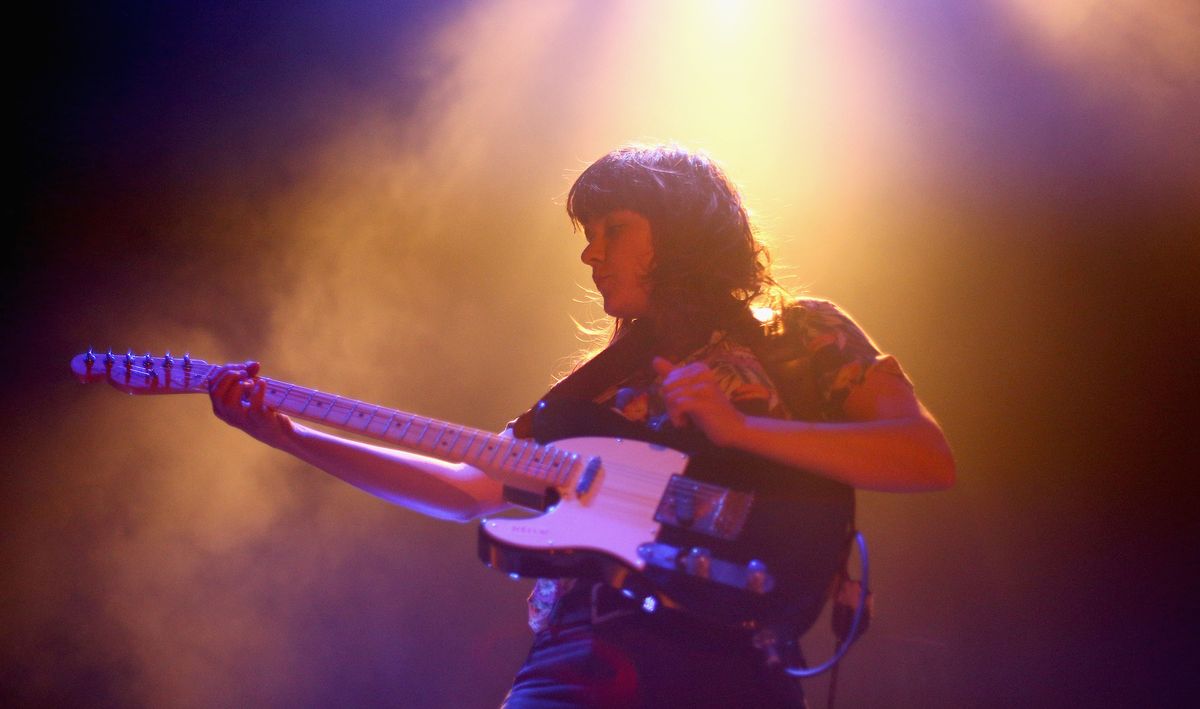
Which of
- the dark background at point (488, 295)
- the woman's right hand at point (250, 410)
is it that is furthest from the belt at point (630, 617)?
the dark background at point (488, 295)

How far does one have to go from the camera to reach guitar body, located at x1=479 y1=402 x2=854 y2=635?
188 centimetres

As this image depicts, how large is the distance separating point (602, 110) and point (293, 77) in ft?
6.01

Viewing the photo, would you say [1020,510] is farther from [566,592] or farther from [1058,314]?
[566,592]

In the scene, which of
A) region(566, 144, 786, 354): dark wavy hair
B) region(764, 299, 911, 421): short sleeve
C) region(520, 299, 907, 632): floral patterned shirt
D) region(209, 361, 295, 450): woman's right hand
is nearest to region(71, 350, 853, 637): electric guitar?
region(520, 299, 907, 632): floral patterned shirt

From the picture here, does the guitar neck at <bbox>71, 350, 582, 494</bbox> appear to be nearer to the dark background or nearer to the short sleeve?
the short sleeve

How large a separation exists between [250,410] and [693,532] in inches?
59.5

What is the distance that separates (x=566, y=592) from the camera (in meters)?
2.16

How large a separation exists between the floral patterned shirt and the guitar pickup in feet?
0.78

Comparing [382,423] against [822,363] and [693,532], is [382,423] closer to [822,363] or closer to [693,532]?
[693,532]

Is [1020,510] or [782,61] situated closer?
[1020,510]

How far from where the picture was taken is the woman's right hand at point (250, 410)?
2639 millimetres

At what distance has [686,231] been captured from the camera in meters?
2.86

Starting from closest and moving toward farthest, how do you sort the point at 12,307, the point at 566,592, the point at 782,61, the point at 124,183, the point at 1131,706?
the point at 566,592 < the point at 1131,706 < the point at 12,307 < the point at 124,183 < the point at 782,61

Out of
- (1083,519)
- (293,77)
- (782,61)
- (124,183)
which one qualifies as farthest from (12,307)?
(1083,519)
